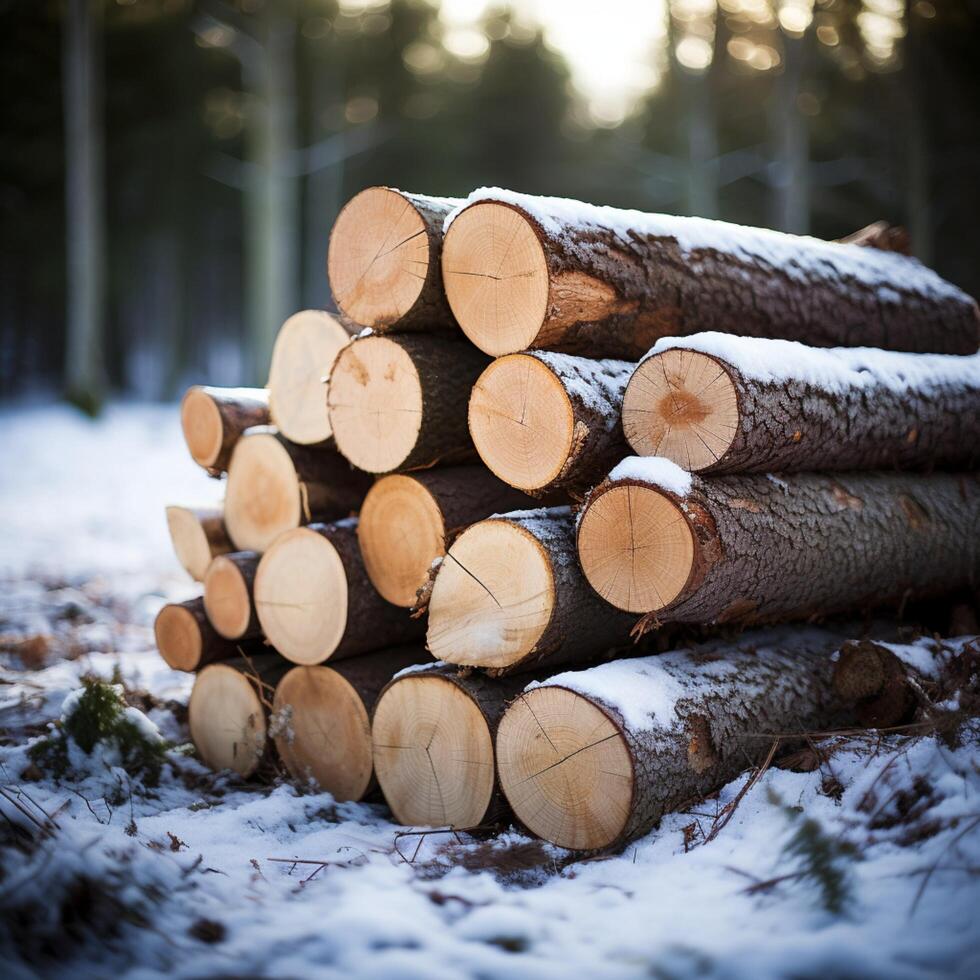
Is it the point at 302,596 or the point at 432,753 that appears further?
the point at 302,596

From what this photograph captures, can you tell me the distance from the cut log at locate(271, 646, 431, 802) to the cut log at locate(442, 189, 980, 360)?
136cm

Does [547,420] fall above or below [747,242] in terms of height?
below

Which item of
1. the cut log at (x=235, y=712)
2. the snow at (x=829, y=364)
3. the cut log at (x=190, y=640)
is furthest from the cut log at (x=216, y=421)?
the snow at (x=829, y=364)

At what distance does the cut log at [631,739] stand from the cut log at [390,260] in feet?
4.69

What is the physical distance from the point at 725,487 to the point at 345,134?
16.8 meters

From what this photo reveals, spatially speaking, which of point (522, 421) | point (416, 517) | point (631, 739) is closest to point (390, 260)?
point (522, 421)

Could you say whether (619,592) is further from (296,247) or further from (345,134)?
(296,247)

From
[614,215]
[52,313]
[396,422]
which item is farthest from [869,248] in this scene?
[52,313]

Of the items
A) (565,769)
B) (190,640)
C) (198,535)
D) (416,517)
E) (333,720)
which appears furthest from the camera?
(198,535)

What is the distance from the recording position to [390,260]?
312 centimetres

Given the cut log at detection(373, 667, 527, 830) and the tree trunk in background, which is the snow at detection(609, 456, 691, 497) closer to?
the cut log at detection(373, 667, 527, 830)

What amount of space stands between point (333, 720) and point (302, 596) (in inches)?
19.7

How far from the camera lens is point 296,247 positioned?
2092cm

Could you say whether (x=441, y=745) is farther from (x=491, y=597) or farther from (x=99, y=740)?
(x=99, y=740)
